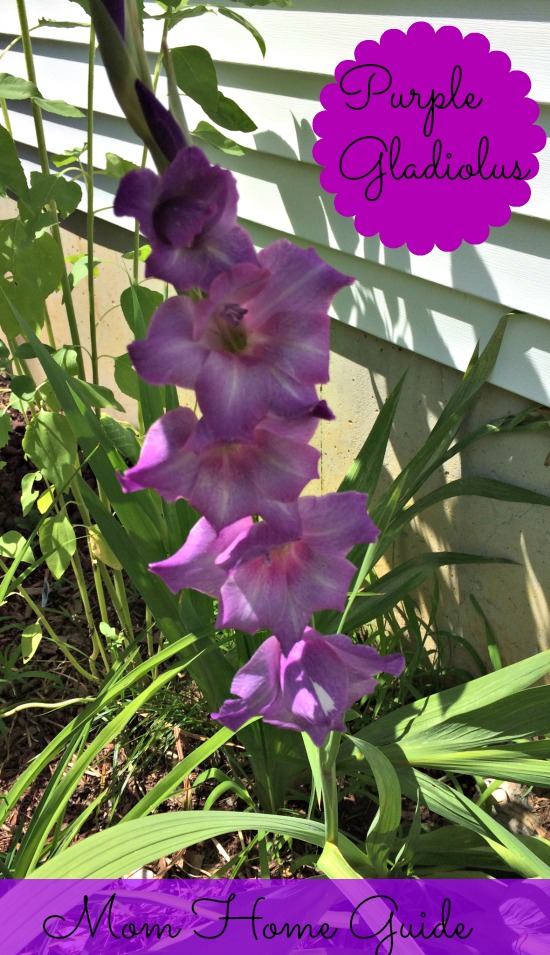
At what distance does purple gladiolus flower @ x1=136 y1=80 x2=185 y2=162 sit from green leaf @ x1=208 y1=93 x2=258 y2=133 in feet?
3.49

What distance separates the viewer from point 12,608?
219cm

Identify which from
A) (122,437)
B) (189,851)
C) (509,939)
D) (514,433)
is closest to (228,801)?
(189,851)

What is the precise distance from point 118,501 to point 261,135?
0.92m

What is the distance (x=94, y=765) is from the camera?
1681 mm

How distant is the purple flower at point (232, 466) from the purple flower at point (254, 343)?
0.12ft

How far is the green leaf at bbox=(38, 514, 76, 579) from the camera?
1.56 meters

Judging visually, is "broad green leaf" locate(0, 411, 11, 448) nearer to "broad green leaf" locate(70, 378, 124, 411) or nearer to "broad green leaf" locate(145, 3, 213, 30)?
"broad green leaf" locate(70, 378, 124, 411)

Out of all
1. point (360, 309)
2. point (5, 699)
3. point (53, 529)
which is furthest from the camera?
point (5, 699)

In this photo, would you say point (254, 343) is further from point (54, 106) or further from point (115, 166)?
point (115, 166)

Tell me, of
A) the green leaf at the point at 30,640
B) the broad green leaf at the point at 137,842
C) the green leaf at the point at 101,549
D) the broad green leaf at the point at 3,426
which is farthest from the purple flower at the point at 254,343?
the green leaf at the point at 30,640

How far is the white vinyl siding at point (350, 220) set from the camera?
125 cm

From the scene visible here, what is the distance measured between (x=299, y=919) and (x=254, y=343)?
0.94 metres

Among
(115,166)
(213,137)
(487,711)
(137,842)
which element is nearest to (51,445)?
(115,166)

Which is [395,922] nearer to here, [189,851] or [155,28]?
[189,851]
